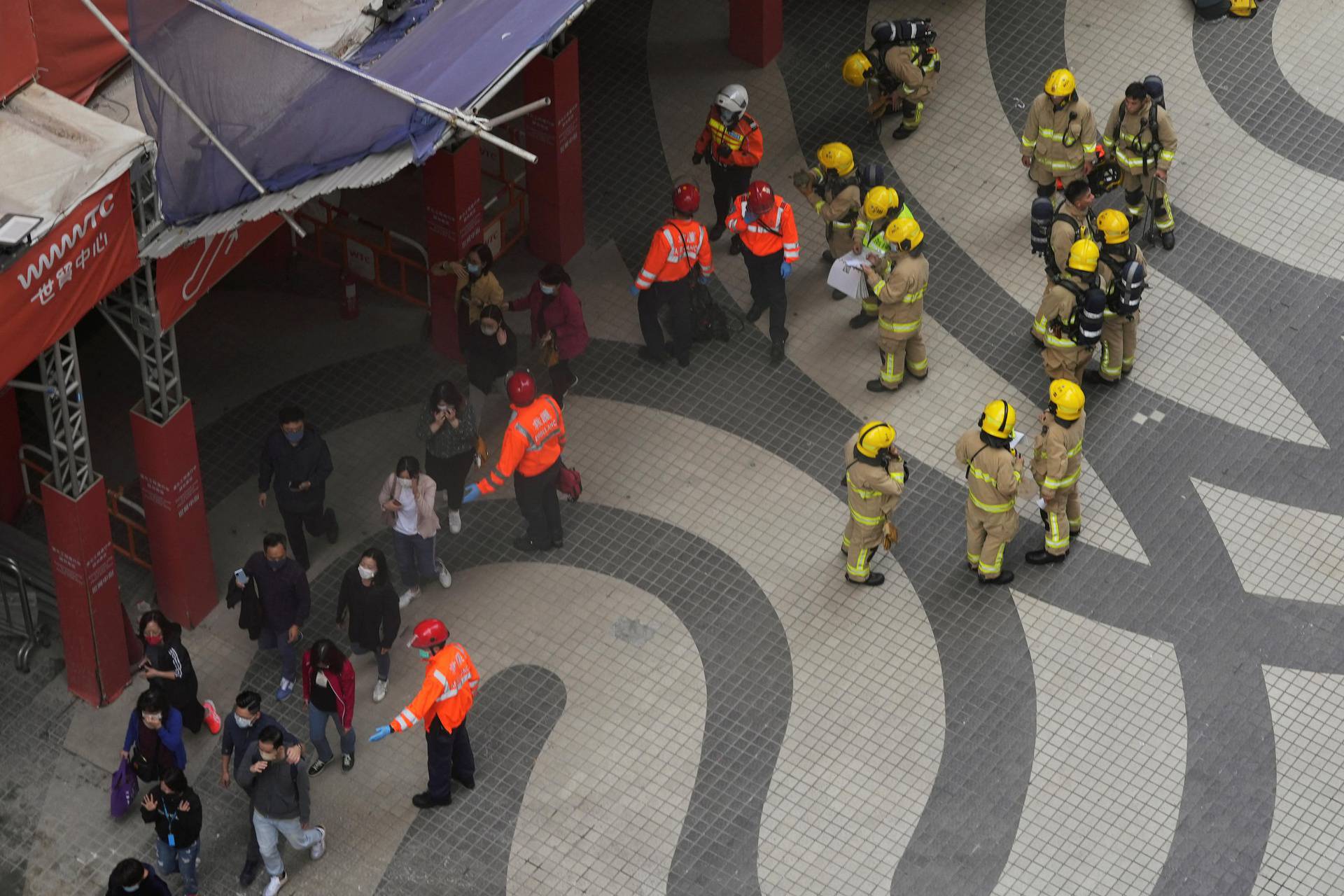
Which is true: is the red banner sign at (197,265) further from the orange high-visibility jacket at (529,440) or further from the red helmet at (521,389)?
the orange high-visibility jacket at (529,440)

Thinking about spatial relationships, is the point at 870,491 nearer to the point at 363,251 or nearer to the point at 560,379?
the point at 560,379

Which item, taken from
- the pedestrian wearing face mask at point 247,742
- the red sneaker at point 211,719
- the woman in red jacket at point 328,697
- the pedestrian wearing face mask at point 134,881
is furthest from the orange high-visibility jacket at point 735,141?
the pedestrian wearing face mask at point 134,881

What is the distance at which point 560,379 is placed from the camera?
75.7 ft

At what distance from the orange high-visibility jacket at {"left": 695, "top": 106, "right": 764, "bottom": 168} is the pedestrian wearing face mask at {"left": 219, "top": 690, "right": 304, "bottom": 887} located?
310 inches

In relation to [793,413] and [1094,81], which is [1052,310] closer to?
[793,413]

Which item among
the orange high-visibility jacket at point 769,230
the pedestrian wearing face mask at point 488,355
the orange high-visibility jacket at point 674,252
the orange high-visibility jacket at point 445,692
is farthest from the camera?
the orange high-visibility jacket at point 769,230

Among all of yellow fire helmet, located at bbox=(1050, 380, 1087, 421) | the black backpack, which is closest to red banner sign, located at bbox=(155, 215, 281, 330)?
yellow fire helmet, located at bbox=(1050, 380, 1087, 421)

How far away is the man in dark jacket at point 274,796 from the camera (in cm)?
1856

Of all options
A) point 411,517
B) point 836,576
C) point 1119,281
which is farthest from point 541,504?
point 1119,281

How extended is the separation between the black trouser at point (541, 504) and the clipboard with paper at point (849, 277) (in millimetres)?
3662

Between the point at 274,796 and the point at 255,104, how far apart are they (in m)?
5.46

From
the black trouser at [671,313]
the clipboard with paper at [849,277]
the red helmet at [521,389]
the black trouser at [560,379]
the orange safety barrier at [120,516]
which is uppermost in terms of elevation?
the red helmet at [521,389]

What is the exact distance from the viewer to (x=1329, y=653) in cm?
Result: 2131

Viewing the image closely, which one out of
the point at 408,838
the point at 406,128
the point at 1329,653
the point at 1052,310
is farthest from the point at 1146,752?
the point at 406,128
